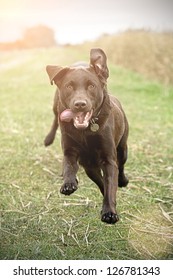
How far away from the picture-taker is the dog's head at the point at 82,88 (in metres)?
2.58

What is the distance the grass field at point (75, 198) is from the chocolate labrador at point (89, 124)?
1.05 ft

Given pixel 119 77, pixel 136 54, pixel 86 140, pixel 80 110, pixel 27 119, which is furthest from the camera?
pixel 119 77

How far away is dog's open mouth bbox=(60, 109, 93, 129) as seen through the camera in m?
2.60

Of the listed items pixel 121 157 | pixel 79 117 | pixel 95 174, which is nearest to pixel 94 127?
pixel 79 117

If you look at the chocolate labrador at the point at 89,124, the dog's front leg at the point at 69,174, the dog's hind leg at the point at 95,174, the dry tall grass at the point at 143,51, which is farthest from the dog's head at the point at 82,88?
the dry tall grass at the point at 143,51

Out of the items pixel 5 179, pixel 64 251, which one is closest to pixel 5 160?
pixel 5 179

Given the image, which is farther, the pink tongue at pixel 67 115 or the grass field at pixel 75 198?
the grass field at pixel 75 198

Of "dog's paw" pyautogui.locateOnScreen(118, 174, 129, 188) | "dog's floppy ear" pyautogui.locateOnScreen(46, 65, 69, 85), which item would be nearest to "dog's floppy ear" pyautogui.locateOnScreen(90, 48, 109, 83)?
"dog's floppy ear" pyautogui.locateOnScreen(46, 65, 69, 85)

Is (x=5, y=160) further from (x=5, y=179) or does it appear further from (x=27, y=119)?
(x=27, y=119)

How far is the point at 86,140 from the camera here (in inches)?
108

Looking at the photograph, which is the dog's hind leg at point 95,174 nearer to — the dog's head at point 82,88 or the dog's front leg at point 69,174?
the dog's front leg at point 69,174

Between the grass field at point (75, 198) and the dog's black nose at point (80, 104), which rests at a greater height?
the dog's black nose at point (80, 104)

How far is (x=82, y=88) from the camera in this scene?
2621 mm

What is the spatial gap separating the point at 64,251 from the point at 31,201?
0.72 meters
